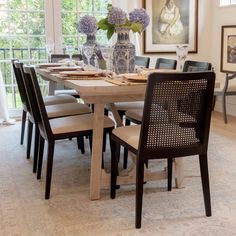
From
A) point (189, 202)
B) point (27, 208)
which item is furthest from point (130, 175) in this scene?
point (27, 208)

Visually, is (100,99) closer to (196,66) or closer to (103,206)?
(103,206)

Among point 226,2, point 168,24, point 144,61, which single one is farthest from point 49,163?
point 226,2

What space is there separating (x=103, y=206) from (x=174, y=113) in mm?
789

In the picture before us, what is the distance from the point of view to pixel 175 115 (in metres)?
2.21

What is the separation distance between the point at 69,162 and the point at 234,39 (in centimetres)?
301

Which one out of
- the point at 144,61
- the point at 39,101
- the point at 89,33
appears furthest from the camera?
the point at 144,61

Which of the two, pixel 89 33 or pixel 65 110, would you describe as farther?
pixel 89 33

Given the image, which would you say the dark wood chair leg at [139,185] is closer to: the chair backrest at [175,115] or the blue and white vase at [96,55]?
the chair backrest at [175,115]

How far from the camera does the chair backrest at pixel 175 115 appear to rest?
212cm

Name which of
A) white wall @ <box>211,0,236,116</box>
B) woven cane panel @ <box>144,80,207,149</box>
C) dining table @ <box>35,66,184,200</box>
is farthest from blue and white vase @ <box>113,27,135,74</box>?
white wall @ <box>211,0,236,116</box>

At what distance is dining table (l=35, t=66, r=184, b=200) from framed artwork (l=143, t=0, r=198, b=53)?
3005mm

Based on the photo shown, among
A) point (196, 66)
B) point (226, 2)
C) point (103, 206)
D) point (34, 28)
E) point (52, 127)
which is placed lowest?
point (103, 206)

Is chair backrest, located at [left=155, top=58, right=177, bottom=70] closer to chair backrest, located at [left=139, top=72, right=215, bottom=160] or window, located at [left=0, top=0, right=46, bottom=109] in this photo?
chair backrest, located at [left=139, top=72, right=215, bottom=160]

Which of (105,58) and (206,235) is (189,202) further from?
(105,58)
